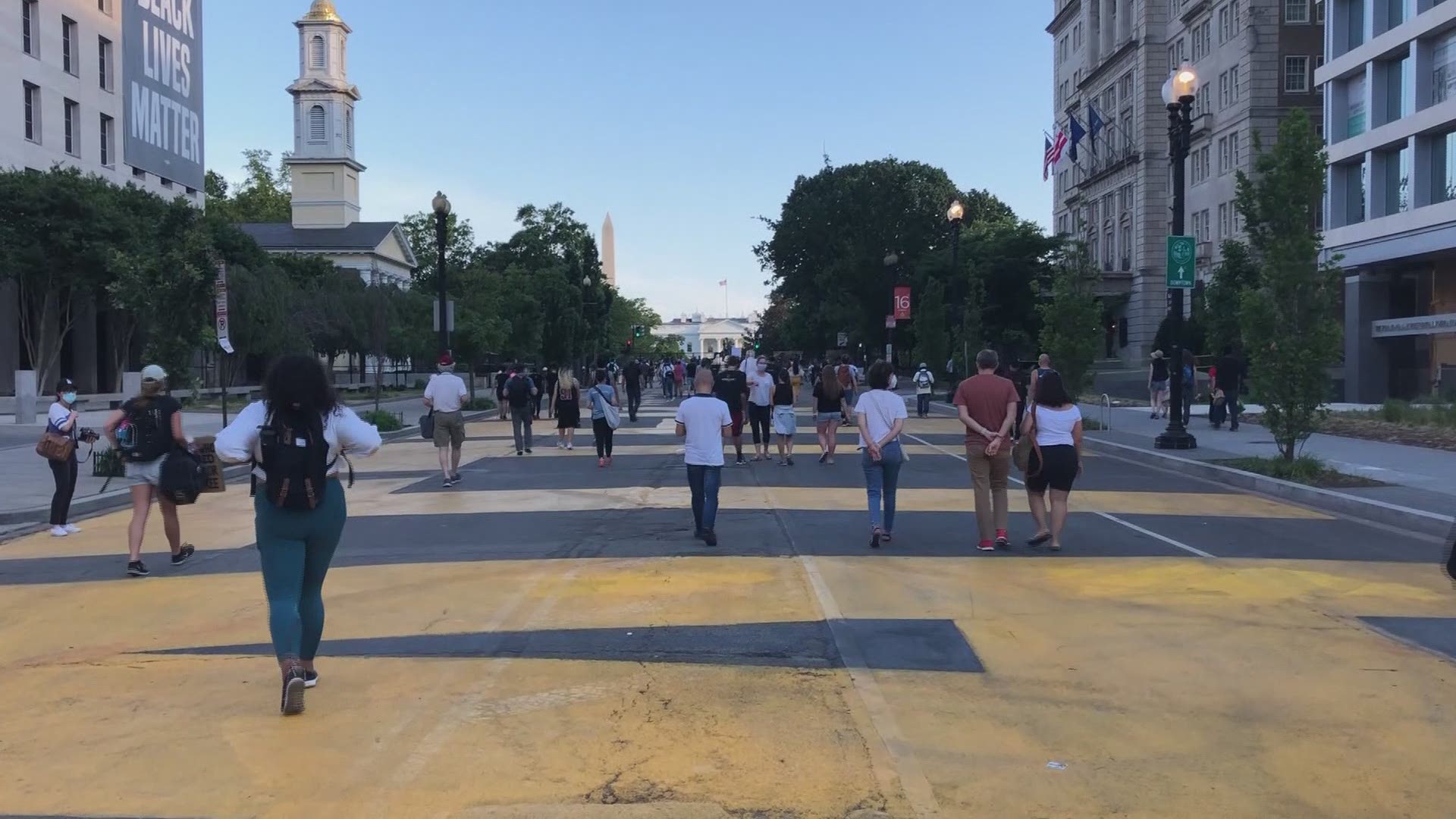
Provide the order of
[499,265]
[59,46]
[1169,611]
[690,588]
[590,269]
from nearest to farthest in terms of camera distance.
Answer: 1. [1169,611]
2. [690,588]
3. [59,46]
4. [590,269]
5. [499,265]

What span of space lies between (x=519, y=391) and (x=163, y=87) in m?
41.7

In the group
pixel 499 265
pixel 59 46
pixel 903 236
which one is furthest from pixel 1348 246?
pixel 499 265

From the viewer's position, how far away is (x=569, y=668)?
6.79 m

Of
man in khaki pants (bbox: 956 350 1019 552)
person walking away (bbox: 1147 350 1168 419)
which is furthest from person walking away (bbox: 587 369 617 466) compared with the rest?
person walking away (bbox: 1147 350 1168 419)

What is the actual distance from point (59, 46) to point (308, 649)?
48.5m

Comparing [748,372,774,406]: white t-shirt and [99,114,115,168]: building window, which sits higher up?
[99,114,115,168]: building window

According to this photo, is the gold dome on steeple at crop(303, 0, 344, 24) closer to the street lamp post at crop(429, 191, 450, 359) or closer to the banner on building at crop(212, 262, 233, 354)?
the street lamp post at crop(429, 191, 450, 359)

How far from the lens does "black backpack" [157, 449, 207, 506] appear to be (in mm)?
9359

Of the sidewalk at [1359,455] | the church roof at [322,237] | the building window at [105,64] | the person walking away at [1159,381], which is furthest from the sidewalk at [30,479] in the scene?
the church roof at [322,237]

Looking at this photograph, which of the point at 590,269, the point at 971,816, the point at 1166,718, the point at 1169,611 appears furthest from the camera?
the point at 590,269

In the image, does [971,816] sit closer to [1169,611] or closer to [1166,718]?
[1166,718]

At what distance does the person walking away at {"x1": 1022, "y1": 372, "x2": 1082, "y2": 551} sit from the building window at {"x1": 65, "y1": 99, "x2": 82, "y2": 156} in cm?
4779

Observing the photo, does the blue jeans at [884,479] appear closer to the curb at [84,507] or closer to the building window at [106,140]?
the curb at [84,507]

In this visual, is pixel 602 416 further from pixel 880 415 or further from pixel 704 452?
pixel 880 415
